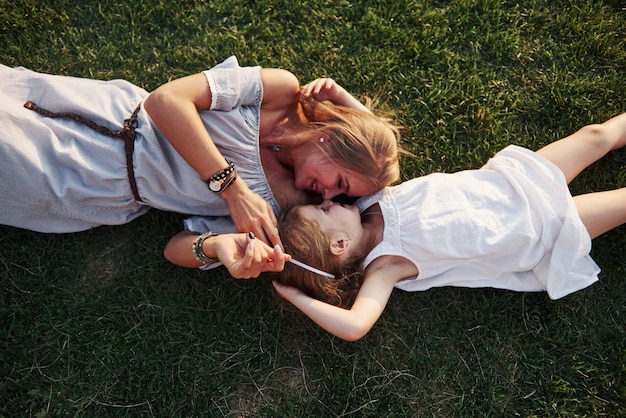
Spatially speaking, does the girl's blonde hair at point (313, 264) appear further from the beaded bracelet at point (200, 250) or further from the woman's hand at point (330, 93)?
the woman's hand at point (330, 93)

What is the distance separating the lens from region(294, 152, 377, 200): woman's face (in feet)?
9.36

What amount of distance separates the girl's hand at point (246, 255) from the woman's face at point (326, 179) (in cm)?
47

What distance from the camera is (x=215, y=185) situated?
2.81 m

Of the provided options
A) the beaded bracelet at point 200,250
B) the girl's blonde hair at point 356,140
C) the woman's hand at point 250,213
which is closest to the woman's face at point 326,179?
the girl's blonde hair at point 356,140

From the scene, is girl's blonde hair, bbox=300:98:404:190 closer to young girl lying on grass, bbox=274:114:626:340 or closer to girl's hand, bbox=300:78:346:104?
girl's hand, bbox=300:78:346:104

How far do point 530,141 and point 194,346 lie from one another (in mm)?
2540

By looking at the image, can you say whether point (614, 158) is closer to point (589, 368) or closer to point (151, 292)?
point (589, 368)

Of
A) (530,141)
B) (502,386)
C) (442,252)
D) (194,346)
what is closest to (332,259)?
(442,252)

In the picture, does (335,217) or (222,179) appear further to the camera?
(335,217)

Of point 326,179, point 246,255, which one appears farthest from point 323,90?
point 246,255

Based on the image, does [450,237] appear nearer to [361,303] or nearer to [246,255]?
[361,303]

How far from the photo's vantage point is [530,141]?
3.47 m

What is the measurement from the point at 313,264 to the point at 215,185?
0.69m

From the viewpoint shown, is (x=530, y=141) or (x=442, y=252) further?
(x=530, y=141)
